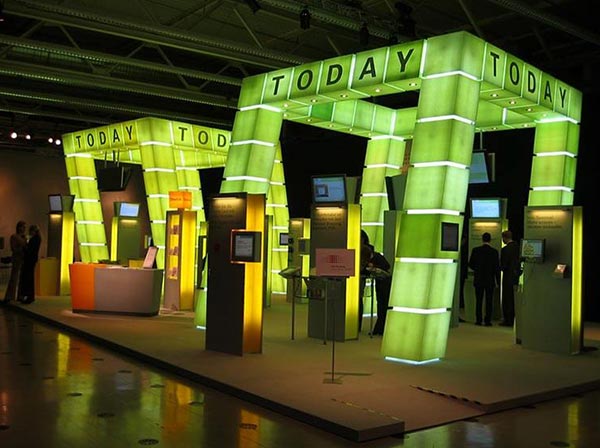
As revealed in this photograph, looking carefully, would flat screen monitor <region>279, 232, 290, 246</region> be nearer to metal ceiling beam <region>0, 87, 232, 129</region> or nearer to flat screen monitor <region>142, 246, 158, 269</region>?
flat screen monitor <region>142, 246, 158, 269</region>

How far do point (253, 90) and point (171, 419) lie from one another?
566 centimetres

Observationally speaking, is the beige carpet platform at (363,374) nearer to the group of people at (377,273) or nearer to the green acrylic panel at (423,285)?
the group of people at (377,273)

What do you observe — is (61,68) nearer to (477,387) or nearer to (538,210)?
(538,210)

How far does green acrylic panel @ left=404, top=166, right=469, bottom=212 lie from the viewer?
23.9 ft

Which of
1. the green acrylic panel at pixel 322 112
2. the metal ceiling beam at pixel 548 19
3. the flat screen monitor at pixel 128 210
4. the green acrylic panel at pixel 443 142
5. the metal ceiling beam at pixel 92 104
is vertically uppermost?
the metal ceiling beam at pixel 548 19

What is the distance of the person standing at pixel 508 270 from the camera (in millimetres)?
11008

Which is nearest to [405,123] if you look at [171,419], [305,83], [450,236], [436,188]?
[305,83]

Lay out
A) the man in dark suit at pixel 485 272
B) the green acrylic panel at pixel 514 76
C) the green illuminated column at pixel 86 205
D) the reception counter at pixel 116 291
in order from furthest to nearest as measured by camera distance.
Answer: the green illuminated column at pixel 86 205 < the reception counter at pixel 116 291 < the man in dark suit at pixel 485 272 < the green acrylic panel at pixel 514 76

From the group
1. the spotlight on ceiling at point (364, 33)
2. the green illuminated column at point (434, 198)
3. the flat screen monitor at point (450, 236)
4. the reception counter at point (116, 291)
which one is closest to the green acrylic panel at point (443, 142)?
the green illuminated column at point (434, 198)

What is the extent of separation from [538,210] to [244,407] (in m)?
4.91

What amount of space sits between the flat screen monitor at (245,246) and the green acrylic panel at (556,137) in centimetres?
475

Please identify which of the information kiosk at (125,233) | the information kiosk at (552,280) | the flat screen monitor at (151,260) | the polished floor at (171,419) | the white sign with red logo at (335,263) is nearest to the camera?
the polished floor at (171,419)

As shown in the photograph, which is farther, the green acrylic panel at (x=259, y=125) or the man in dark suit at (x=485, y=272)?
the man in dark suit at (x=485, y=272)

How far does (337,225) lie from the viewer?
355 inches
